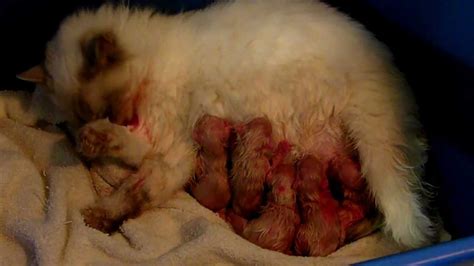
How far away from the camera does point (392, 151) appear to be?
1684 mm

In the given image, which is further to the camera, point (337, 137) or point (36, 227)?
point (337, 137)

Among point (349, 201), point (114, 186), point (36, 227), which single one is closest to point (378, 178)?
point (349, 201)

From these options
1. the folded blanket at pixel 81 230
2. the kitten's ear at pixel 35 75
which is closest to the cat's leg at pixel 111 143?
the folded blanket at pixel 81 230

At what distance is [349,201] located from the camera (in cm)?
175

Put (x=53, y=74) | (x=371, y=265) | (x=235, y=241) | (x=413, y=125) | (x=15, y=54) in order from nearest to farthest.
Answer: (x=371, y=265) → (x=235, y=241) → (x=413, y=125) → (x=53, y=74) → (x=15, y=54)

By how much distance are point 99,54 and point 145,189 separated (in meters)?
0.40

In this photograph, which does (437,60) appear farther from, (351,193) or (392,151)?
(351,193)

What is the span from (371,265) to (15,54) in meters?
1.46

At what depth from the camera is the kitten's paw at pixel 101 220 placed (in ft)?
5.56

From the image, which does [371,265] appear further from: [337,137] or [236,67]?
[236,67]

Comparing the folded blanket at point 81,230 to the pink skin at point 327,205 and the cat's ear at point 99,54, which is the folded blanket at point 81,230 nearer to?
the pink skin at point 327,205

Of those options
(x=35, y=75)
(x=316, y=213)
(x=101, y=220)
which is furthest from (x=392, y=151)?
(x=35, y=75)

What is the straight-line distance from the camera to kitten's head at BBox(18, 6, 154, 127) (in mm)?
1785

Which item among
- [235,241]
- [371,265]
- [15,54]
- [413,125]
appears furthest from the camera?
[15,54]
